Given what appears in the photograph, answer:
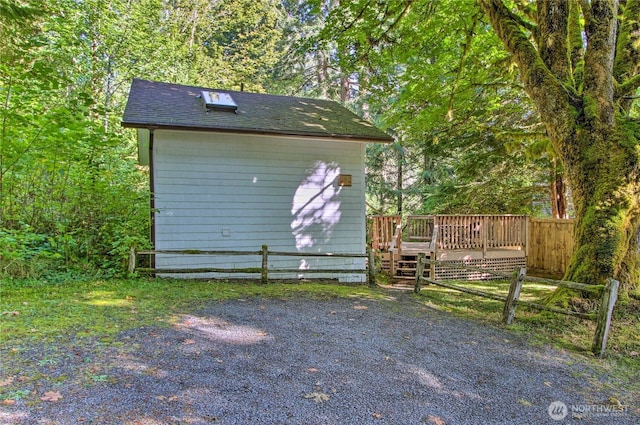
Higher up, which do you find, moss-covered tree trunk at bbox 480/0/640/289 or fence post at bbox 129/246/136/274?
moss-covered tree trunk at bbox 480/0/640/289

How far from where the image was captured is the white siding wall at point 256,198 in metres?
7.71

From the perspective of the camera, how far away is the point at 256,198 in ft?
27.5

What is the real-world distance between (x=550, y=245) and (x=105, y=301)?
1294cm

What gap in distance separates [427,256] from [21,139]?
1000cm

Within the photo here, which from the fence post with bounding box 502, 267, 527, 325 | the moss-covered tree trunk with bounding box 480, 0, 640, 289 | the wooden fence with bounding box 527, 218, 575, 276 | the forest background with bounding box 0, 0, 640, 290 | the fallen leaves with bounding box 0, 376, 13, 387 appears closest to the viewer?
the fallen leaves with bounding box 0, 376, 13, 387

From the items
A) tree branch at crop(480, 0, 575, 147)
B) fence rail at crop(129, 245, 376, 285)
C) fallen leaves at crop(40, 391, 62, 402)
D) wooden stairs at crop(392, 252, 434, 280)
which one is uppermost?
tree branch at crop(480, 0, 575, 147)

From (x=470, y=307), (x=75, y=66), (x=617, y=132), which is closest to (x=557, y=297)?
(x=470, y=307)

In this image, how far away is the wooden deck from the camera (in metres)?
11.0

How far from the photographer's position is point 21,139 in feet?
19.6

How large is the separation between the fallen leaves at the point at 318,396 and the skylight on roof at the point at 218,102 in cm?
738

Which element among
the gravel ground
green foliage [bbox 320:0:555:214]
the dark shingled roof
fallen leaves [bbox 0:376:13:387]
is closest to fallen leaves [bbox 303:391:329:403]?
the gravel ground

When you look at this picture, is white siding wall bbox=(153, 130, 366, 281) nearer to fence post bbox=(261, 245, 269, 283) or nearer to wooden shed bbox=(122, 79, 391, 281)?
wooden shed bbox=(122, 79, 391, 281)

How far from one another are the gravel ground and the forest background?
142 inches

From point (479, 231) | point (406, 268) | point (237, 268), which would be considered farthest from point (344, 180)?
point (479, 231)
